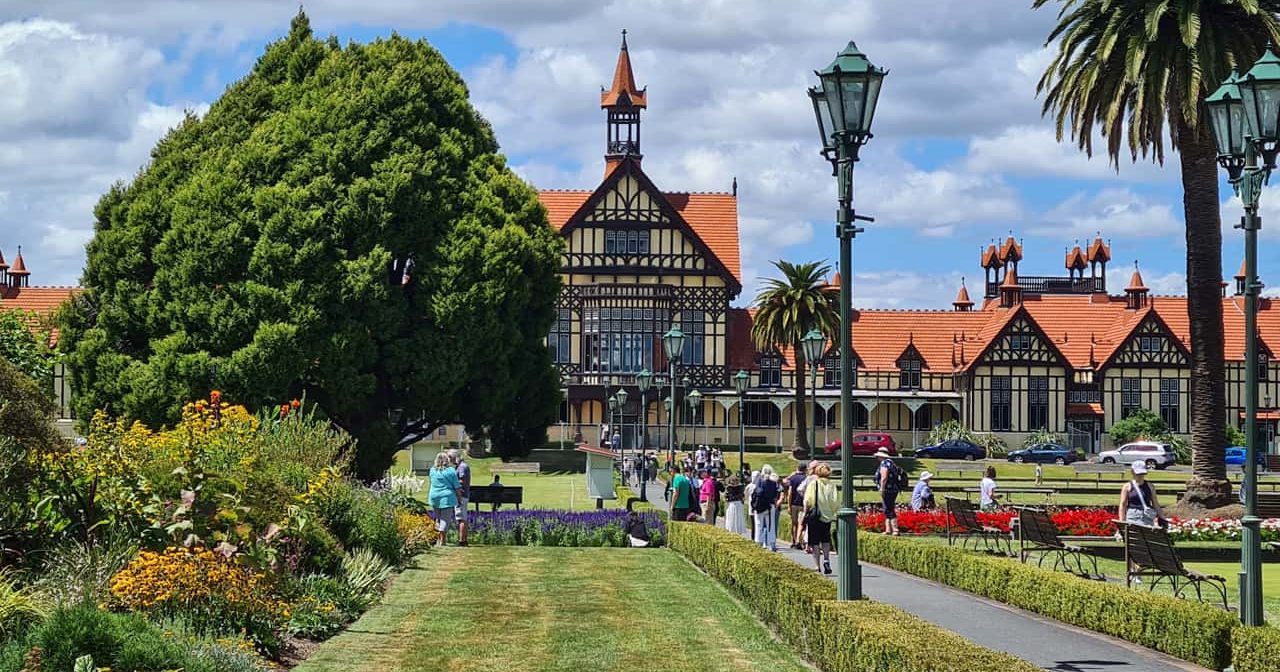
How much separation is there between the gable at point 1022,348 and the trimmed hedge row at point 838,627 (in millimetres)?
65556

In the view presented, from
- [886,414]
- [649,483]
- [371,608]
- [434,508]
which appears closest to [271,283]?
[434,508]

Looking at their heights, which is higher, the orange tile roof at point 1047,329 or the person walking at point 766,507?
the orange tile roof at point 1047,329

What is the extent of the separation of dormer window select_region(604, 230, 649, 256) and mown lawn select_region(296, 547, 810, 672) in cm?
5864

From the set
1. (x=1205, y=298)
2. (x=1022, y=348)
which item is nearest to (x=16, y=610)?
(x=1205, y=298)

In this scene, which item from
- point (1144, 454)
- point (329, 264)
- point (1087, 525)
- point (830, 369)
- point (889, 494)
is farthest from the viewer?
point (830, 369)

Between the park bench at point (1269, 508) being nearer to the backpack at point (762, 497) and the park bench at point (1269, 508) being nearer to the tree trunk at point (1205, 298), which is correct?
the tree trunk at point (1205, 298)

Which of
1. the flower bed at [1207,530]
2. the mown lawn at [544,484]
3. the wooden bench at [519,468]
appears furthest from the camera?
the wooden bench at [519,468]

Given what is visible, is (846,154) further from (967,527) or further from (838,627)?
(967,527)

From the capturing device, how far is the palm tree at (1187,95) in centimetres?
3216

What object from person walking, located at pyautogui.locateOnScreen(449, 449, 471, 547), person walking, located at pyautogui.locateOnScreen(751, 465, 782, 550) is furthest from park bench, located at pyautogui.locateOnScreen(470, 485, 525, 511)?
person walking, located at pyautogui.locateOnScreen(751, 465, 782, 550)

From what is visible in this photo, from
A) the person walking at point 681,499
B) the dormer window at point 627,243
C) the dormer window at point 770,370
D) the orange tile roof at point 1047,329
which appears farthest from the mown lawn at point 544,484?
the orange tile roof at point 1047,329

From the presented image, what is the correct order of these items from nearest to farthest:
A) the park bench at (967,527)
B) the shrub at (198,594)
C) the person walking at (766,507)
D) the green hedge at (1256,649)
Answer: the green hedge at (1256,649), the shrub at (198,594), the park bench at (967,527), the person walking at (766,507)

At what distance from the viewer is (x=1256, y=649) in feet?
40.3

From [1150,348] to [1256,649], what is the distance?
249 feet
